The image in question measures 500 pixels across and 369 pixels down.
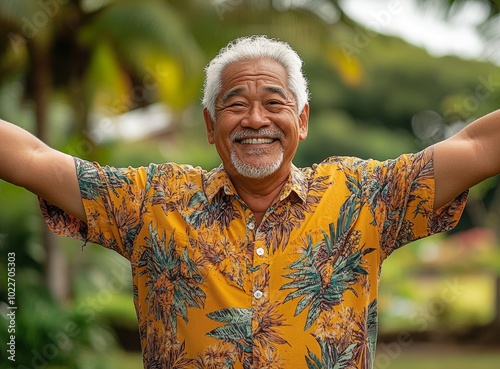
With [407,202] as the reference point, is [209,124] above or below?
above

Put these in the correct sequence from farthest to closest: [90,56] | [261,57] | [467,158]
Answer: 1. [90,56]
2. [261,57]
3. [467,158]

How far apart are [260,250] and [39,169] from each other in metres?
0.65

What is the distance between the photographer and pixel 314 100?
22000mm

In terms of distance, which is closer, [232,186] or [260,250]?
[260,250]

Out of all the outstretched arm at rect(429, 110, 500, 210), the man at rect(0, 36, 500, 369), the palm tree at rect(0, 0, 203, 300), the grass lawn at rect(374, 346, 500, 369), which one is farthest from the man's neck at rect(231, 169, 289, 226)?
the grass lawn at rect(374, 346, 500, 369)

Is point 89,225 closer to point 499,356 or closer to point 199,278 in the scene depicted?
point 199,278

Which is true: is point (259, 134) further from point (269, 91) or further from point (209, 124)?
point (209, 124)

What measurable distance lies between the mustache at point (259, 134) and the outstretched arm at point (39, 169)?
474mm

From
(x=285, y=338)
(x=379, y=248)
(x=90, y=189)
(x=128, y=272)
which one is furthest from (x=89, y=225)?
(x=128, y=272)

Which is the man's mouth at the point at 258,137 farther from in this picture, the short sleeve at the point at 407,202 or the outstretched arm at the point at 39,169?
the outstretched arm at the point at 39,169

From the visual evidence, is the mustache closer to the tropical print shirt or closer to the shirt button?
the tropical print shirt

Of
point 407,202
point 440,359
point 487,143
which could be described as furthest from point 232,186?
point 440,359

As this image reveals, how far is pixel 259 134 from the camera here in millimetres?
2789

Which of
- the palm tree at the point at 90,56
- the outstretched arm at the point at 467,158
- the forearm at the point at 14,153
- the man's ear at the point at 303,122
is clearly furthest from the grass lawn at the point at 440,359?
the forearm at the point at 14,153
